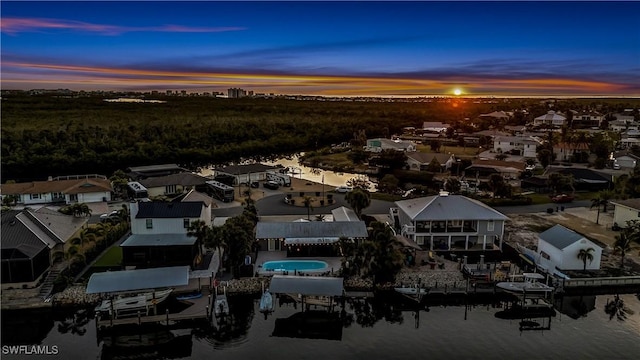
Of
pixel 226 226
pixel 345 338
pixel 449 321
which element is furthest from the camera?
pixel 226 226

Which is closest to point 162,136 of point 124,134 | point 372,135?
point 124,134

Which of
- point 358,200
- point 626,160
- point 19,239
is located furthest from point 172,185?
point 626,160

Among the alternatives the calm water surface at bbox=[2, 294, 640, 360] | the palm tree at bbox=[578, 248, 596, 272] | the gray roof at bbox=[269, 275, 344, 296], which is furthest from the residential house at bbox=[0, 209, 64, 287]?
the palm tree at bbox=[578, 248, 596, 272]

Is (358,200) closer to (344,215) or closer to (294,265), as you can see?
(344,215)

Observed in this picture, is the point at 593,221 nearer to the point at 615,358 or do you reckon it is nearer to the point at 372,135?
the point at 615,358

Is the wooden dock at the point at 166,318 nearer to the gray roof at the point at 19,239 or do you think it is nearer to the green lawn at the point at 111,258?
A: the green lawn at the point at 111,258

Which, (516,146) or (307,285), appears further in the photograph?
(516,146)

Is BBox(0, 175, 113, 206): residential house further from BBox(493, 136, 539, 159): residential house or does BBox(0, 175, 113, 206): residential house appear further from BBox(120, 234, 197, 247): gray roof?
BBox(493, 136, 539, 159): residential house
